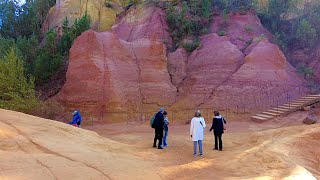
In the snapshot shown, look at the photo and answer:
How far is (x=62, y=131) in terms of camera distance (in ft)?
36.4

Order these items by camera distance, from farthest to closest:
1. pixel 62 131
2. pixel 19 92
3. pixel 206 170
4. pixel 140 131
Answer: pixel 19 92
pixel 140 131
pixel 62 131
pixel 206 170

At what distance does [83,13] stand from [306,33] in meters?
24.1

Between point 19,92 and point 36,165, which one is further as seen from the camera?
point 19,92

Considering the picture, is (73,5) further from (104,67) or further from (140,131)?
(140,131)

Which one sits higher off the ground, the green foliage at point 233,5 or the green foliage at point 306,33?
the green foliage at point 233,5

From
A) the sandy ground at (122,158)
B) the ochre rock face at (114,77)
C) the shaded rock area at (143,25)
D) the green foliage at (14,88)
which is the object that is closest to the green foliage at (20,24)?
the shaded rock area at (143,25)

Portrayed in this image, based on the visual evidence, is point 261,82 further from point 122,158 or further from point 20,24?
point 20,24

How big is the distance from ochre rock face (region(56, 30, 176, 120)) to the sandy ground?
953cm

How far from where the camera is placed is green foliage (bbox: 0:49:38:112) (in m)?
19.2

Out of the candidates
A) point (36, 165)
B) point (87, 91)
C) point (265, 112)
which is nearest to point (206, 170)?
point (36, 165)

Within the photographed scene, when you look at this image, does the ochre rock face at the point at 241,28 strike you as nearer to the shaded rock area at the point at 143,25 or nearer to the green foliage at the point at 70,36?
the shaded rock area at the point at 143,25

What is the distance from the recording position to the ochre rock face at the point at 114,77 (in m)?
21.7

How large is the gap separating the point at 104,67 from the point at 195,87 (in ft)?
22.9

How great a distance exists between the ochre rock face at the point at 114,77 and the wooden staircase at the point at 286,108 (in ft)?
21.4
